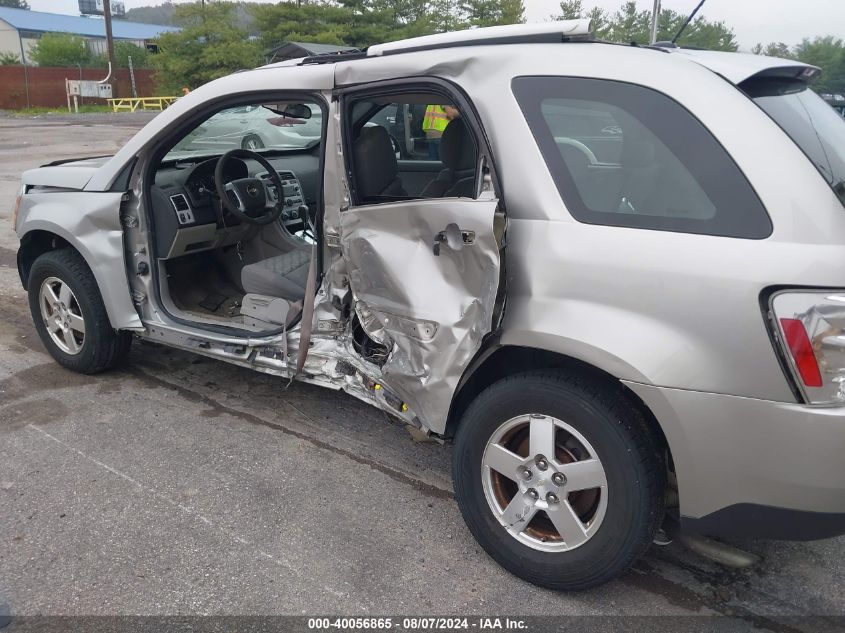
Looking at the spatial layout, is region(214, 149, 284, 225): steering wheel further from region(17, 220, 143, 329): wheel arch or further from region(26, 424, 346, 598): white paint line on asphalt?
region(26, 424, 346, 598): white paint line on asphalt

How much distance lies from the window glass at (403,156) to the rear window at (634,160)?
390 millimetres

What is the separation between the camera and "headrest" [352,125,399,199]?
3.06m

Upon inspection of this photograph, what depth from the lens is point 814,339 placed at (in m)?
1.98

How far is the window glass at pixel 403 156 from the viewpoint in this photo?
294 centimetres

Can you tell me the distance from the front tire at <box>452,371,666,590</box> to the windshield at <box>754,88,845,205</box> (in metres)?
0.95

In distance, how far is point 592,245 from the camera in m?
2.30

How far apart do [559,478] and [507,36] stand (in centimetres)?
164

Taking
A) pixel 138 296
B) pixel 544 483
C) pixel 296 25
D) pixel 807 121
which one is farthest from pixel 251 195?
pixel 296 25

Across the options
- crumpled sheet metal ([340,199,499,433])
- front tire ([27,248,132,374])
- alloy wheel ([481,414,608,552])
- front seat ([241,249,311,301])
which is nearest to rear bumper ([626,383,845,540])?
alloy wheel ([481,414,608,552])

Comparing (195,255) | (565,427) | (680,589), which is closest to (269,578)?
(565,427)

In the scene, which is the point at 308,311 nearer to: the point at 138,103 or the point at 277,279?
A: the point at 277,279

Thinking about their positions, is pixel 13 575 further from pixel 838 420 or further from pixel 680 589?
pixel 838 420

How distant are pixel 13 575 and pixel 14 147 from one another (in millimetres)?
19422

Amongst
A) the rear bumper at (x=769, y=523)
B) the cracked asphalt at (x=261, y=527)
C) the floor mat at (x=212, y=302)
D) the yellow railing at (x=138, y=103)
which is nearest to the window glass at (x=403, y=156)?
the cracked asphalt at (x=261, y=527)
